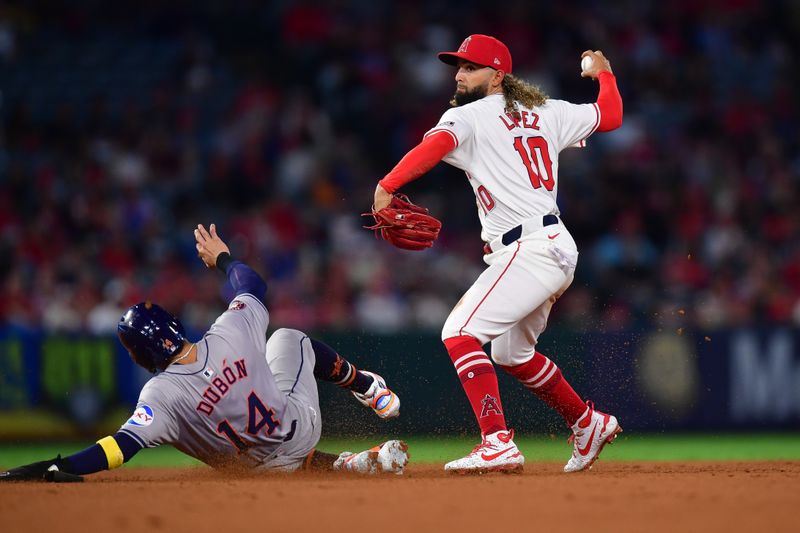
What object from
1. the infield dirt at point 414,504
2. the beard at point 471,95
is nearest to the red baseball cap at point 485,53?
the beard at point 471,95

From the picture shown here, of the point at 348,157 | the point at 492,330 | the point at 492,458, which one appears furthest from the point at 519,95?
the point at 348,157

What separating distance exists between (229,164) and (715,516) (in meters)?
9.51

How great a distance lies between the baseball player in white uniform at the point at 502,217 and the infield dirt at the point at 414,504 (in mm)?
512

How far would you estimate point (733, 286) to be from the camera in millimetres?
12375

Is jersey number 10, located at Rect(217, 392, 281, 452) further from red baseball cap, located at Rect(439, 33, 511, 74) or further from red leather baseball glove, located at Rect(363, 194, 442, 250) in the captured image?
red baseball cap, located at Rect(439, 33, 511, 74)

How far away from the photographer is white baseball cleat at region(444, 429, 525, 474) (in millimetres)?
6121

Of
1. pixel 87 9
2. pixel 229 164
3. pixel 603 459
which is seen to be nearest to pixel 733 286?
pixel 603 459

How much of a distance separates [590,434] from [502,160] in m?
1.69

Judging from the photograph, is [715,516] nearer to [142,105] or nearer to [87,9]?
[142,105]

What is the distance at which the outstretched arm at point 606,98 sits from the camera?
6.75 m

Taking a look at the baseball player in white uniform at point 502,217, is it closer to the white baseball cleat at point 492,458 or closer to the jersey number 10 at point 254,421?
the white baseball cleat at point 492,458

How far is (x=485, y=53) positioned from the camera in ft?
21.2

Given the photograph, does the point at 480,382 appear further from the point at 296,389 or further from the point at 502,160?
the point at 502,160

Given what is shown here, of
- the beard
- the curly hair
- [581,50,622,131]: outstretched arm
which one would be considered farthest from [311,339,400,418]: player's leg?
[581,50,622,131]: outstretched arm
